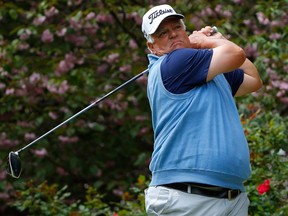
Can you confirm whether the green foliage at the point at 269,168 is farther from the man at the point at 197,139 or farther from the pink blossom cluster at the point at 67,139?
the pink blossom cluster at the point at 67,139

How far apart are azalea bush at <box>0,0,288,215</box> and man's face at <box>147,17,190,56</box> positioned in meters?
3.50

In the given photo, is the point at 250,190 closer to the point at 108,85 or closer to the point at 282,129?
the point at 282,129

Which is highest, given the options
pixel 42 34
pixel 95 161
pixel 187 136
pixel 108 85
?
pixel 187 136

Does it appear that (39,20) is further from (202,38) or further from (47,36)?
(202,38)

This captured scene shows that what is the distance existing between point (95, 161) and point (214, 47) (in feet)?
15.6

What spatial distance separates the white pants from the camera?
369 cm

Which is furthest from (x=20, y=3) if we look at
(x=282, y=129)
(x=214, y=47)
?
(x=214, y=47)

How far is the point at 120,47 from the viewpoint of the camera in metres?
8.37

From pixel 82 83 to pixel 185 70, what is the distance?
458cm

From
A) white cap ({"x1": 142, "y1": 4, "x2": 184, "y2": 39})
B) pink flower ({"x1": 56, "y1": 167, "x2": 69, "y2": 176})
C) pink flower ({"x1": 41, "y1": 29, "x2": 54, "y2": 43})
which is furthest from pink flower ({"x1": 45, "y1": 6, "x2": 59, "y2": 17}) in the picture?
white cap ({"x1": 142, "y1": 4, "x2": 184, "y2": 39})

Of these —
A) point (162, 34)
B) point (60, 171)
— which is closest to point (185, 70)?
point (162, 34)

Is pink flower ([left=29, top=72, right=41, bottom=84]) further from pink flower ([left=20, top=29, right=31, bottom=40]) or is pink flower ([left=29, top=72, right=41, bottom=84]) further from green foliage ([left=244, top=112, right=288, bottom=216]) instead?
green foliage ([left=244, top=112, right=288, bottom=216])

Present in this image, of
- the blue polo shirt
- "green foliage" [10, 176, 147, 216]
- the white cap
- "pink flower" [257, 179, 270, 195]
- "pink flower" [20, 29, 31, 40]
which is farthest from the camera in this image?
"pink flower" [20, 29, 31, 40]

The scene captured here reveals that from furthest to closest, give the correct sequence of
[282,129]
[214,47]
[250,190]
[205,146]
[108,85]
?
[108,85]
[282,129]
[250,190]
[214,47]
[205,146]
